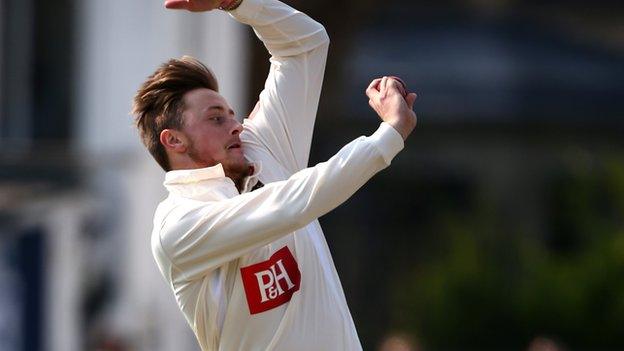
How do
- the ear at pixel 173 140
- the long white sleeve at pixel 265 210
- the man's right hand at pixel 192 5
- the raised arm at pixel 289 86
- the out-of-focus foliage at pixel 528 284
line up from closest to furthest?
the long white sleeve at pixel 265 210 < the man's right hand at pixel 192 5 < the ear at pixel 173 140 < the raised arm at pixel 289 86 < the out-of-focus foliage at pixel 528 284

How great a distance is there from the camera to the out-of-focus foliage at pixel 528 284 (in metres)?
16.7

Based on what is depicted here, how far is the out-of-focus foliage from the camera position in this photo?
54.9 feet

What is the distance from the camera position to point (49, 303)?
12.8 meters

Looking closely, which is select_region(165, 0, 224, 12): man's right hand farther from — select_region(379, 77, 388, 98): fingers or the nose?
select_region(379, 77, 388, 98): fingers

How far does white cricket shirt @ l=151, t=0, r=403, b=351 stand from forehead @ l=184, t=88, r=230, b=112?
0.20 metres

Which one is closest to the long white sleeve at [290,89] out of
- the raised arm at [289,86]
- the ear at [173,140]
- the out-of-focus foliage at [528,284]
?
the raised arm at [289,86]

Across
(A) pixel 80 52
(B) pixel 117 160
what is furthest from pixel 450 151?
(B) pixel 117 160

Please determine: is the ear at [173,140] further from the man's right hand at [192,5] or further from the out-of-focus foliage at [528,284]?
the out-of-focus foliage at [528,284]

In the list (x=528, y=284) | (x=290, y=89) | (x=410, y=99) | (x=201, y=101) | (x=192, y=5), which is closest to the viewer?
(x=410, y=99)

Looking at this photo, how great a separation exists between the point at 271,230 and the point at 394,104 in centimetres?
54

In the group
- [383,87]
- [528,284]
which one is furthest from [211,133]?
[528,284]

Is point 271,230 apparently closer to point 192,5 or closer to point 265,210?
point 265,210

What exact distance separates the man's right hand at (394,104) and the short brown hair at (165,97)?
60cm

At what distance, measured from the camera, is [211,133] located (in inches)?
232
